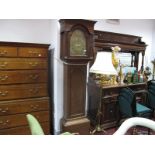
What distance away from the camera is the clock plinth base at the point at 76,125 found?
242cm

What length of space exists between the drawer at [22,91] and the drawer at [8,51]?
409 millimetres

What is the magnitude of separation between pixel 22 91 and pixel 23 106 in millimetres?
205

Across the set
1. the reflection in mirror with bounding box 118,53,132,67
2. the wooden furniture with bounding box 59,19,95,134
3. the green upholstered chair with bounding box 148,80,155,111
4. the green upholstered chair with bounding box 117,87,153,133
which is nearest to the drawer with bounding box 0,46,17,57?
the wooden furniture with bounding box 59,19,95,134

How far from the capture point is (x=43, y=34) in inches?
104

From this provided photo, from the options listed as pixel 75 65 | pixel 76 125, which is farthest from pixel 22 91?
pixel 76 125

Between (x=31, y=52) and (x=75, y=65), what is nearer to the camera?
(x=31, y=52)

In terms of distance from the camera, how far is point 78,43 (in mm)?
2336

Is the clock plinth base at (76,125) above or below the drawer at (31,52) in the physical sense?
below

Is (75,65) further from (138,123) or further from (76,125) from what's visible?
(138,123)

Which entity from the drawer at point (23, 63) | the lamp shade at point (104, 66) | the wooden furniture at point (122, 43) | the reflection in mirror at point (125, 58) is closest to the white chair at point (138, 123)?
the lamp shade at point (104, 66)

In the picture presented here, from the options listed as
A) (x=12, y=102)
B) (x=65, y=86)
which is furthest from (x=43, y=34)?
(x=12, y=102)

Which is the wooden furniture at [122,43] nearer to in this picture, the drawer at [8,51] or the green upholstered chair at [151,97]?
the green upholstered chair at [151,97]

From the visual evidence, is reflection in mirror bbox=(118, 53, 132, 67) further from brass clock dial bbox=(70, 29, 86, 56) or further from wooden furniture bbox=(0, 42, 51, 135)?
wooden furniture bbox=(0, 42, 51, 135)
